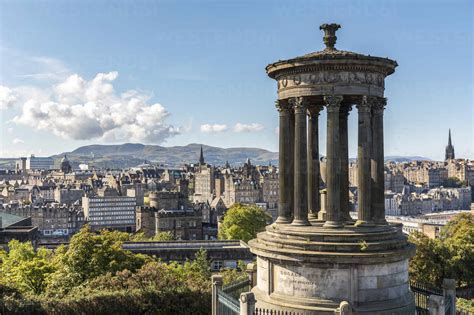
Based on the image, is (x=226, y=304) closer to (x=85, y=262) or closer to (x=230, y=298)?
(x=230, y=298)

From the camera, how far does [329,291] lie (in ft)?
57.9

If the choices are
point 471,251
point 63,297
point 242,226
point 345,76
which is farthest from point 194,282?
point 242,226

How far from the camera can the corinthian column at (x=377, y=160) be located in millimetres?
19328

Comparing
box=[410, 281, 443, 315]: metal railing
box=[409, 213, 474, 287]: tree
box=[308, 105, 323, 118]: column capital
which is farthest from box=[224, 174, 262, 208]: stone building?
box=[308, 105, 323, 118]: column capital

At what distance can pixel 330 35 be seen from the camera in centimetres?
2027

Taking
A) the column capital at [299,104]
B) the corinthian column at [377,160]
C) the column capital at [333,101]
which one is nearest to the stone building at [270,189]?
the corinthian column at [377,160]

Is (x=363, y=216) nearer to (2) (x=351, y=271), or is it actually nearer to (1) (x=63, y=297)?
(2) (x=351, y=271)

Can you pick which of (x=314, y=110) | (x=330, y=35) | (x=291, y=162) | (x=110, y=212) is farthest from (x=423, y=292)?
(x=110, y=212)

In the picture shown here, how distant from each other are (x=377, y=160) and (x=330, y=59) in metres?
3.71

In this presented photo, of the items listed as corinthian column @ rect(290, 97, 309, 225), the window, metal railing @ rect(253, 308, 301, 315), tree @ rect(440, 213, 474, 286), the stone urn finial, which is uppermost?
the stone urn finial

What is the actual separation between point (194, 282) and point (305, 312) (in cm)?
1799

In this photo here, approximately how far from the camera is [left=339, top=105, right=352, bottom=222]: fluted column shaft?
773 inches

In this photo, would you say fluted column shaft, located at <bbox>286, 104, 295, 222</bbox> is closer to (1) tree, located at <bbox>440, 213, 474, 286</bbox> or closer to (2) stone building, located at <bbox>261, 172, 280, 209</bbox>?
(1) tree, located at <bbox>440, 213, 474, 286</bbox>

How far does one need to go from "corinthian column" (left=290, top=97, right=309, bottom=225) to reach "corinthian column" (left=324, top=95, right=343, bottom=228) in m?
0.82
